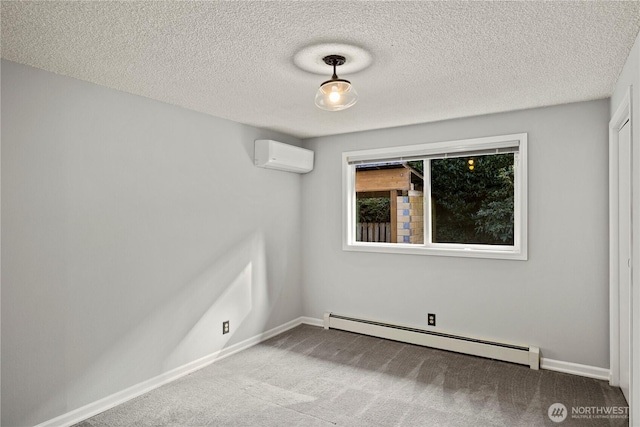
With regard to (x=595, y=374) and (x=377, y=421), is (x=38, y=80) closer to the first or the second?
(x=377, y=421)

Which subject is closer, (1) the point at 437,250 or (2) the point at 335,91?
(2) the point at 335,91

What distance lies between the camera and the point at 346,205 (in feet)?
14.9

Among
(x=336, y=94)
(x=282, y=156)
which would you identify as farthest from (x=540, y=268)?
(x=282, y=156)

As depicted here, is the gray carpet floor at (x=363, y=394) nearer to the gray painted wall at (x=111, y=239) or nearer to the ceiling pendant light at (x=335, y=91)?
the gray painted wall at (x=111, y=239)

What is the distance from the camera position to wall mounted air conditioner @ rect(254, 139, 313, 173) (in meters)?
4.06

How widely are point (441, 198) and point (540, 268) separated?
1.15m

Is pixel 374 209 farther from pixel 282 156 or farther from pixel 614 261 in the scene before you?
pixel 614 261

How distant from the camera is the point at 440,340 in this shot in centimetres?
384

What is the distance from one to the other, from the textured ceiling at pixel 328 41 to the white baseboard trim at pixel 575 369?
2247 millimetres

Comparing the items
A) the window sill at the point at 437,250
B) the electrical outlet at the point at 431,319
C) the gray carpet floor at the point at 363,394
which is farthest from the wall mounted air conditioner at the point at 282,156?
the electrical outlet at the point at 431,319

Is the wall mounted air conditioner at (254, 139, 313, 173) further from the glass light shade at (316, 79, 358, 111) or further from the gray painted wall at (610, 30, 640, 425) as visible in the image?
the gray painted wall at (610, 30, 640, 425)

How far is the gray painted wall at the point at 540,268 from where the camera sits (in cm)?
320

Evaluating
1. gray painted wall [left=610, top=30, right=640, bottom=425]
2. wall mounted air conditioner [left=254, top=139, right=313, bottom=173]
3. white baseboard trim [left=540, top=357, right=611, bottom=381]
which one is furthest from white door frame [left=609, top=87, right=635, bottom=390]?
wall mounted air conditioner [left=254, top=139, right=313, bottom=173]

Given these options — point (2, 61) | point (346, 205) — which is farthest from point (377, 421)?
point (2, 61)
